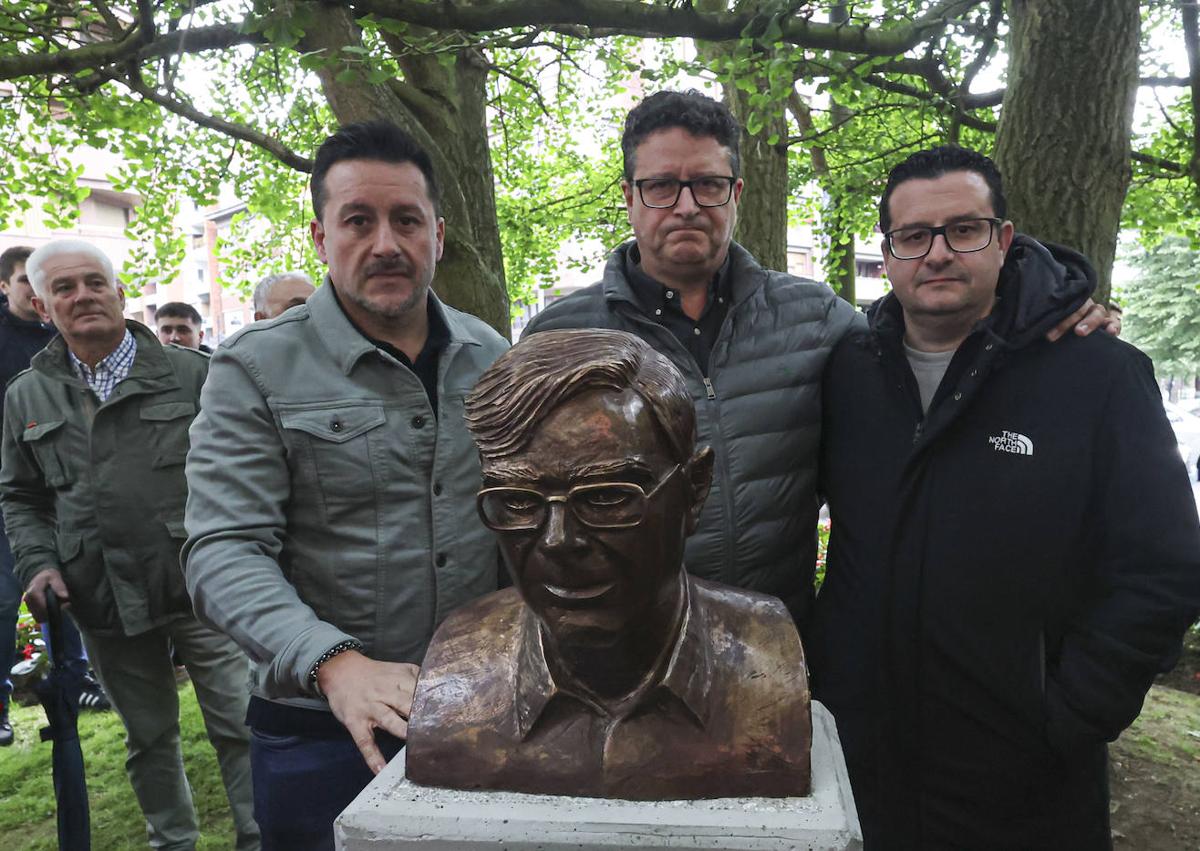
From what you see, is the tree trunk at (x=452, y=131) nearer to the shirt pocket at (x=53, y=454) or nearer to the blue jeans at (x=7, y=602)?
the shirt pocket at (x=53, y=454)

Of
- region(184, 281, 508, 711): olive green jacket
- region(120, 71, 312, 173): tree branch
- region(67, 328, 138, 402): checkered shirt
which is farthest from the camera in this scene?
region(120, 71, 312, 173): tree branch

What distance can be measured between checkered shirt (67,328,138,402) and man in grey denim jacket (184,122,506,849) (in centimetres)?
172

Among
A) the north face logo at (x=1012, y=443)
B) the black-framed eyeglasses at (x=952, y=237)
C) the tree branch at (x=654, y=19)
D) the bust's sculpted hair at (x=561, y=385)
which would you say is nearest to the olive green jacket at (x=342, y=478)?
the bust's sculpted hair at (x=561, y=385)

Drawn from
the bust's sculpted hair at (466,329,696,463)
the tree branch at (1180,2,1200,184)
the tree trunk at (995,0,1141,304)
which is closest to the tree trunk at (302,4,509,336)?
the tree trunk at (995,0,1141,304)

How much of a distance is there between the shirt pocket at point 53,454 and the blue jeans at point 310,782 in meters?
1.82

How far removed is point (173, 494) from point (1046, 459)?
319 centimetres

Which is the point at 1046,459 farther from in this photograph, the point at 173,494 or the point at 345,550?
the point at 173,494

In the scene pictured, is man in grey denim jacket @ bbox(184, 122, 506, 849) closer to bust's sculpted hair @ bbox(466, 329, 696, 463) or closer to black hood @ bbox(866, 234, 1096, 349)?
bust's sculpted hair @ bbox(466, 329, 696, 463)

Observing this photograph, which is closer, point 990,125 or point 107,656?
point 107,656

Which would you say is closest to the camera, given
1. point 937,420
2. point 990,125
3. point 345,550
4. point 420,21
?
point 345,550

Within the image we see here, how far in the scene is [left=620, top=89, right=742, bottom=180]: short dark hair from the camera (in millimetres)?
2359

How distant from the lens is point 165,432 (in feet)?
11.6

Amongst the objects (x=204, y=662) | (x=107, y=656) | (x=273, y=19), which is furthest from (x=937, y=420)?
(x=107, y=656)

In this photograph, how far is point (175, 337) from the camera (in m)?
6.16
